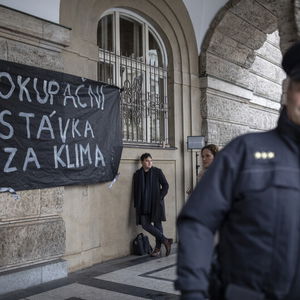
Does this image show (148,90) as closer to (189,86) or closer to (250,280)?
(189,86)

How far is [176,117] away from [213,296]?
21.9 feet

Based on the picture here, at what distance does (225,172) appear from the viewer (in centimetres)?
162

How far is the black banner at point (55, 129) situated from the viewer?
5043 mm

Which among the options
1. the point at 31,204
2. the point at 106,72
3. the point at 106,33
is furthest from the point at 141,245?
the point at 106,33

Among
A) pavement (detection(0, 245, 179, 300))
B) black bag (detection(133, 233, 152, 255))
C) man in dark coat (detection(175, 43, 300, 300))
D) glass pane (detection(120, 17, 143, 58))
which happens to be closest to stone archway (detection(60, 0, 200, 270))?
black bag (detection(133, 233, 152, 255))

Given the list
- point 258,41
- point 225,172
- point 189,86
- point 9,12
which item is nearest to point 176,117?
point 189,86

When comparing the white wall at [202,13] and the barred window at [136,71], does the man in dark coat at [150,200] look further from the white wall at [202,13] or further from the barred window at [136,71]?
the white wall at [202,13]

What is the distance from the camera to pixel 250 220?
153 cm

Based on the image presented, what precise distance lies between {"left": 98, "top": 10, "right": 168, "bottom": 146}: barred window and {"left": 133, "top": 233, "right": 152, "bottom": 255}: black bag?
60.7 inches

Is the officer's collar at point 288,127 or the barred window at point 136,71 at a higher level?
the barred window at point 136,71

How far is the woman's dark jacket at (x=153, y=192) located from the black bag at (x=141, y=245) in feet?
0.86

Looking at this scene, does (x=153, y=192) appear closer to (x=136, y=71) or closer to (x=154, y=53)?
(x=136, y=71)

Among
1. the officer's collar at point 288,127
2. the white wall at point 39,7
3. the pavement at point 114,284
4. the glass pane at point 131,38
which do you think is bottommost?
the pavement at point 114,284

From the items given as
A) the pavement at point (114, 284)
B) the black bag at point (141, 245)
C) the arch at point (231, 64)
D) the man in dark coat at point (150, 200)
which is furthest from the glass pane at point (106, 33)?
the pavement at point (114, 284)
